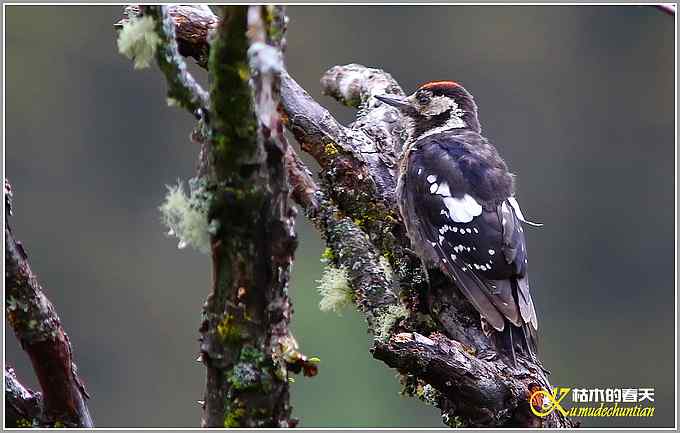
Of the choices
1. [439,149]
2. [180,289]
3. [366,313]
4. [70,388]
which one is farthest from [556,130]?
[70,388]

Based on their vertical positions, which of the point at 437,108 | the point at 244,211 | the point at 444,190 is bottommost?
the point at 244,211

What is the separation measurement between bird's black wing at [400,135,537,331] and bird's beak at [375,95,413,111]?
0.31 meters

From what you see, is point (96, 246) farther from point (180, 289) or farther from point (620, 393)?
point (620, 393)

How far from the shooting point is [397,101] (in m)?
3.47

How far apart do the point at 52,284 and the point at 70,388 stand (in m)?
7.34

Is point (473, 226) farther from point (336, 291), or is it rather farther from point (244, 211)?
point (244, 211)

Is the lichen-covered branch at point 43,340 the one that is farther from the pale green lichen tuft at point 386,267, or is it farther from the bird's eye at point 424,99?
the bird's eye at point 424,99

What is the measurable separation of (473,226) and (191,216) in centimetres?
131

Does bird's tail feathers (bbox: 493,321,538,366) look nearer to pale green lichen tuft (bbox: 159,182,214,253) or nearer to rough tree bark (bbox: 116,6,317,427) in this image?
rough tree bark (bbox: 116,6,317,427)

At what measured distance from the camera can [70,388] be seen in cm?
228

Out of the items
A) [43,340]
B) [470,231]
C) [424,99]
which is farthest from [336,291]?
[424,99]

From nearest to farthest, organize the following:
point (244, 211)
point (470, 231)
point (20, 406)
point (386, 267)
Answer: point (244, 211), point (20, 406), point (386, 267), point (470, 231)

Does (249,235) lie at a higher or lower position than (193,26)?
lower

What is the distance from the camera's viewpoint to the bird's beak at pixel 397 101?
11.4 feet
